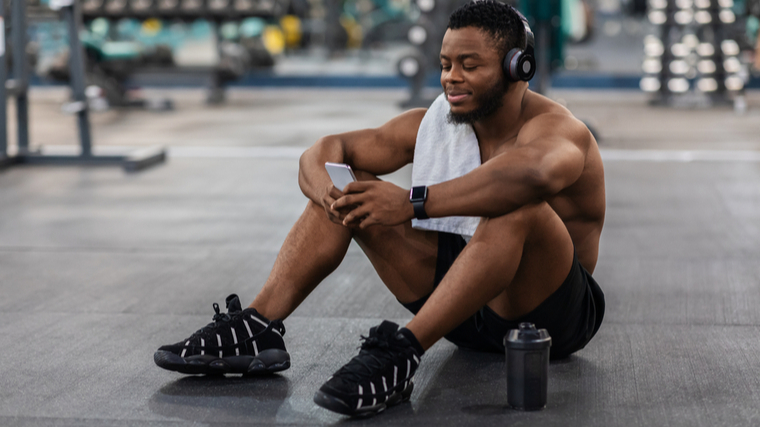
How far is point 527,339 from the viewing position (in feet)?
5.14

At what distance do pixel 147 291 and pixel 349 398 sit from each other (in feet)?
4.32

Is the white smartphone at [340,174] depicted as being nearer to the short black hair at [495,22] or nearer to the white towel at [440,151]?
the white towel at [440,151]

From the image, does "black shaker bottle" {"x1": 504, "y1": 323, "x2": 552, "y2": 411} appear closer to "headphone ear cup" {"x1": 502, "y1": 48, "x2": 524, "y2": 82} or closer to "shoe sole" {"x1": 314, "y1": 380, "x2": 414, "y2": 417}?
"shoe sole" {"x1": 314, "y1": 380, "x2": 414, "y2": 417}

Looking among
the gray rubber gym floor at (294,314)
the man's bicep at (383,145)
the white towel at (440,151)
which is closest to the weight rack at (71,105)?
the gray rubber gym floor at (294,314)

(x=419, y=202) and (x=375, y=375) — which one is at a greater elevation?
(x=419, y=202)

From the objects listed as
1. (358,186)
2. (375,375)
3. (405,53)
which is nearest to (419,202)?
(358,186)

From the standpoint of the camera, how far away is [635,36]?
1694cm

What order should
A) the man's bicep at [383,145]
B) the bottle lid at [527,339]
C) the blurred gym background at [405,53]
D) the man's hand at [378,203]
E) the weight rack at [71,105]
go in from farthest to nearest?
1. the blurred gym background at [405,53]
2. the weight rack at [71,105]
3. the man's bicep at [383,145]
4. the man's hand at [378,203]
5. the bottle lid at [527,339]

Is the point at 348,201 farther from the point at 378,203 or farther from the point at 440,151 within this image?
the point at 440,151

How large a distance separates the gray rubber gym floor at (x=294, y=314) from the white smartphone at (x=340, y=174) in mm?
453

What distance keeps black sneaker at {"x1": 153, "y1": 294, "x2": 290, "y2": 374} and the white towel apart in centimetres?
41

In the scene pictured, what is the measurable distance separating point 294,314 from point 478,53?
1.03 metres

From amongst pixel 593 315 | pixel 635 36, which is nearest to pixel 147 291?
pixel 593 315

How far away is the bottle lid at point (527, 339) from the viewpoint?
1.56 metres
